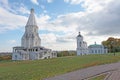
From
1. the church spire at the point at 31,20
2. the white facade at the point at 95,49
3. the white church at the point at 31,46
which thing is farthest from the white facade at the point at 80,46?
the church spire at the point at 31,20

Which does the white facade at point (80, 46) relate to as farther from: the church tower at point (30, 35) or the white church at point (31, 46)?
the church tower at point (30, 35)

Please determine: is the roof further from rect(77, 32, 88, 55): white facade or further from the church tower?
rect(77, 32, 88, 55): white facade

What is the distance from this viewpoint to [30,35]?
304ft

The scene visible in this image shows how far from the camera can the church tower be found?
9200 cm

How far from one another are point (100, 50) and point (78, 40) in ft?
56.5

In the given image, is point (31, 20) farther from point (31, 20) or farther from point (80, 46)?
point (80, 46)

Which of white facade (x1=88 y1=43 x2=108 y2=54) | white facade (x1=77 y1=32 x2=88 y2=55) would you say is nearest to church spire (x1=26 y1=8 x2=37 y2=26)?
white facade (x1=77 y1=32 x2=88 y2=55)

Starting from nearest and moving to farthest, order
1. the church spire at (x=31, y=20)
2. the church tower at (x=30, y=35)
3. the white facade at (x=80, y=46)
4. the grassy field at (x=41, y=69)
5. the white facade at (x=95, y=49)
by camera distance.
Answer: the grassy field at (x=41, y=69)
the church tower at (x=30, y=35)
the church spire at (x=31, y=20)
the white facade at (x=80, y=46)
the white facade at (x=95, y=49)

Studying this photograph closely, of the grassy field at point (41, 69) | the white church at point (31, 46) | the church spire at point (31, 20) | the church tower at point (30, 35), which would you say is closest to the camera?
the grassy field at point (41, 69)

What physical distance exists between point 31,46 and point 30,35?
536 centimetres

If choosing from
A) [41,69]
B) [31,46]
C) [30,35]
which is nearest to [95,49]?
[31,46]

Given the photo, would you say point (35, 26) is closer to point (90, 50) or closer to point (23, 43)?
point (23, 43)

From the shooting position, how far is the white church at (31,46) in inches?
3194

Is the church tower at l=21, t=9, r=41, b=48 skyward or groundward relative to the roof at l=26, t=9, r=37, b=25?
groundward
